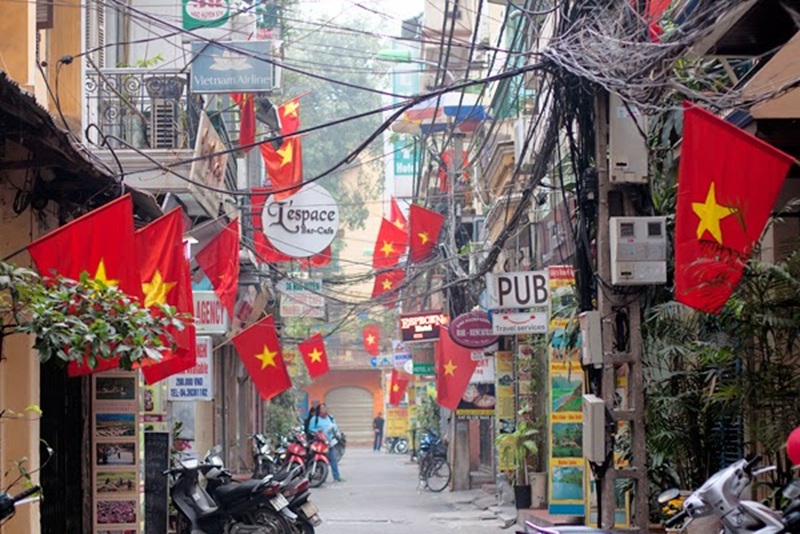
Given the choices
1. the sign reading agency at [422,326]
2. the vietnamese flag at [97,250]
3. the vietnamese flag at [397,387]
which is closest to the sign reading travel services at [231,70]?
the vietnamese flag at [97,250]

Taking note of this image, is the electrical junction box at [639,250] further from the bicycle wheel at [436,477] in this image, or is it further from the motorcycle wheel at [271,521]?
the bicycle wheel at [436,477]

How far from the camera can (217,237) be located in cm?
1819

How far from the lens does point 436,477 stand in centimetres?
2906

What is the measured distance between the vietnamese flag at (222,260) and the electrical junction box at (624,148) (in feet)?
28.0

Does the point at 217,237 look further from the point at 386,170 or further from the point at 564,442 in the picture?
the point at 386,170

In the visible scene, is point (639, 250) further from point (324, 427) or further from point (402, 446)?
point (402, 446)

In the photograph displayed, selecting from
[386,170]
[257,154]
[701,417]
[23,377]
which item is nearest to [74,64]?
[23,377]

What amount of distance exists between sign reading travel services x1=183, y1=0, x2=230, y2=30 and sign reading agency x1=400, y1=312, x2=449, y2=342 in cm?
1410

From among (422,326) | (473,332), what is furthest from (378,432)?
(473,332)

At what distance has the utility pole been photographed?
1052 centimetres

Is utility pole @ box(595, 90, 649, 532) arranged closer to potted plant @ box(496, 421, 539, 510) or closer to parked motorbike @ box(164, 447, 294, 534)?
parked motorbike @ box(164, 447, 294, 534)

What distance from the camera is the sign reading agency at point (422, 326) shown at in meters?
30.0

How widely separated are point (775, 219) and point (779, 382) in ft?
4.63

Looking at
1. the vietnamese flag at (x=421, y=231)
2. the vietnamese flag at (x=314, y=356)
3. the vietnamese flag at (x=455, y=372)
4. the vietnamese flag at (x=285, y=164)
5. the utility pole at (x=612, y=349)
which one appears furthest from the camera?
the vietnamese flag at (x=314, y=356)
